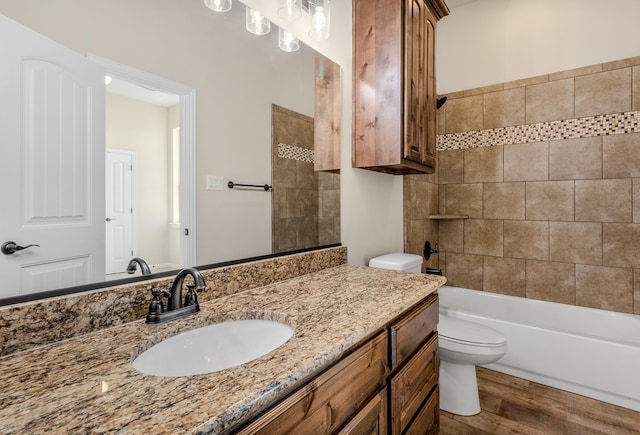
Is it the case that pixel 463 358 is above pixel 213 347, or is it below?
below

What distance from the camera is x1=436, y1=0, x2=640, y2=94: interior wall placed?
7.64 feet

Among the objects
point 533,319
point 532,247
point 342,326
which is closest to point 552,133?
point 532,247

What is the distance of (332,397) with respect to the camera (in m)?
0.78

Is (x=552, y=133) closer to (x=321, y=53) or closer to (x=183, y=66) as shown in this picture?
(x=321, y=53)

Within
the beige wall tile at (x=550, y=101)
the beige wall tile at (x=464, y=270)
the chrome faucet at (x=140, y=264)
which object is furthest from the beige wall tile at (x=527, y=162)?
the chrome faucet at (x=140, y=264)

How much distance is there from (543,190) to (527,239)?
42cm

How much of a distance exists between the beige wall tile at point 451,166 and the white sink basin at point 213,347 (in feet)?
8.55

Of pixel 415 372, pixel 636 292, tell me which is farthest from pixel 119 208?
pixel 636 292

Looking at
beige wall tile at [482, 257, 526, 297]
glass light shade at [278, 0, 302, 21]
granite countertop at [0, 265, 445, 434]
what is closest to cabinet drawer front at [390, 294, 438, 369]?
granite countertop at [0, 265, 445, 434]

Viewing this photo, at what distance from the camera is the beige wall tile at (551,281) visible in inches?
99.0

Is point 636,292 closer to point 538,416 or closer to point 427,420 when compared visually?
point 538,416

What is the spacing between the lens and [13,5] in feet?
2.32

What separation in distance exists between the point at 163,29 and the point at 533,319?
10.0ft

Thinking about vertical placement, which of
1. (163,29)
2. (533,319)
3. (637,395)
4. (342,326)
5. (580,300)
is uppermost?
(163,29)
